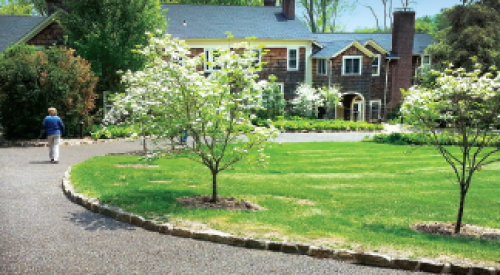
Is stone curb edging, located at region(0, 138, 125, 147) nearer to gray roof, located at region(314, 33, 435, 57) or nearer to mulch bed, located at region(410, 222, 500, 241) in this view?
mulch bed, located at region(410, 222, 500, 241)

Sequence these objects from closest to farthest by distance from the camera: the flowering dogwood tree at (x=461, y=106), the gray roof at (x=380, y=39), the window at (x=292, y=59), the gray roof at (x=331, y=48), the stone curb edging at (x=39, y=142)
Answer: the flowering dogwood tree at (x=461, y=106), the stone curb edging at (x=39, y=142), the gray roof at (x=331, y=48), the window at (x=292, y=59), the gray roof at (x=380, y=39)

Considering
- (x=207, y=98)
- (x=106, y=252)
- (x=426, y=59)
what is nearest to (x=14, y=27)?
(x=207, y=98)

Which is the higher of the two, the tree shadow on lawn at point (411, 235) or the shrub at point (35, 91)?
the shrub at point (35, 91)

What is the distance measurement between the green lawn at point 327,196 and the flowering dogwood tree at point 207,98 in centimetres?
121

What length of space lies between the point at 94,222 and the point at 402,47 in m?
34.1

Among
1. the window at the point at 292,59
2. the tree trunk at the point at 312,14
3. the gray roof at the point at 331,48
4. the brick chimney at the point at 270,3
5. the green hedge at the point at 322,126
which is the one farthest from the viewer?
the tree trunk at the point at 312,14

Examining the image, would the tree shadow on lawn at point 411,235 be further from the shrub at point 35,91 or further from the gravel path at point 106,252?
the shrub at point 35,91

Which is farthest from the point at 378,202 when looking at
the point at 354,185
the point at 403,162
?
the point at 403,162

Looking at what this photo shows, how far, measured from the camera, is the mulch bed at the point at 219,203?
29.2 ft

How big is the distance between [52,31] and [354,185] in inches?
968

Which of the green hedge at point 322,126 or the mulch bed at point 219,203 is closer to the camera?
the mulch bed at point 219,203

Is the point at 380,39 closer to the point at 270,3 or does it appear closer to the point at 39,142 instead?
the point at 270,3

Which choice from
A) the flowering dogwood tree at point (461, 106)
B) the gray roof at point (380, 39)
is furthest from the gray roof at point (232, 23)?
the flowering dogwood tree at point (461, 106)

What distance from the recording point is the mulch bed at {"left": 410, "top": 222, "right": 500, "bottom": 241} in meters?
7.46
